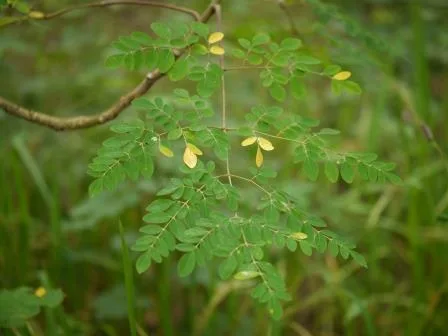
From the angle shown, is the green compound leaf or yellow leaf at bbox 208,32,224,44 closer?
the green compound leaf

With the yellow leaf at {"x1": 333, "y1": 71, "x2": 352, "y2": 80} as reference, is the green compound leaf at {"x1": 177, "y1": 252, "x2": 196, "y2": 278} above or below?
below

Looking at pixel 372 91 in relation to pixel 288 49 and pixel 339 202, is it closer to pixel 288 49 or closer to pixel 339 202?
pixel 339 202

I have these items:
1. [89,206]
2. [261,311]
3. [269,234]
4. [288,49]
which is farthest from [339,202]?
[269,234]

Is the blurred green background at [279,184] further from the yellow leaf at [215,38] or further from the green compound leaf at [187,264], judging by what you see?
the green compound leaf at [187,264]

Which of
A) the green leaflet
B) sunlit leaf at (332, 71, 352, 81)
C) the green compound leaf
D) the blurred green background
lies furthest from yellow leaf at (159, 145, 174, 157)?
the blurred green background

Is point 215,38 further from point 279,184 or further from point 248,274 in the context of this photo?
point 279,184

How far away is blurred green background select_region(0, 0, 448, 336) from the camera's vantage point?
1718 mm

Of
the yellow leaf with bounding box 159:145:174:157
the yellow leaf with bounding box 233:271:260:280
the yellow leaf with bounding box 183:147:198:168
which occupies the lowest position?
the yellow leaf with bounding box 233:271:260:280

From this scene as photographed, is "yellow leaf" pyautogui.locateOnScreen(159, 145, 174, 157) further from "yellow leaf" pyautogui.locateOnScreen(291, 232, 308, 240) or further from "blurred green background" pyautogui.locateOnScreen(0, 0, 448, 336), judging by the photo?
"blurred green background" pyautogui.locateOnScreen(0, 0, 448, 336)

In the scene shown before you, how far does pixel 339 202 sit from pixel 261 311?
0.61m

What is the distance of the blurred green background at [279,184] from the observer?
1718 millimetres

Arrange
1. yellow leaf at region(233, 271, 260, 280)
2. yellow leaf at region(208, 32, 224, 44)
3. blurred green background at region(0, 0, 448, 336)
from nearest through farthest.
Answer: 1. yellow leaf at region(233, 271, 260, 280)
2. yellow leaf at region(208, 32, 224, 44)
3. blurred green background at region(0, 0, 448, 336)

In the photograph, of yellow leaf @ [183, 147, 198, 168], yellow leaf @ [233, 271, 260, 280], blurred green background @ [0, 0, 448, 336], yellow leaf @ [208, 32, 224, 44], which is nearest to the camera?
yellow leaf @ [233, 271, 260, 280]

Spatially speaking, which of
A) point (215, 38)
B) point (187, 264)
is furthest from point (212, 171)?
point (215, 38)
